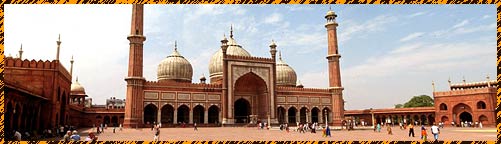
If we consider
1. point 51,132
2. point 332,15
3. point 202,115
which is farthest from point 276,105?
point 51,132

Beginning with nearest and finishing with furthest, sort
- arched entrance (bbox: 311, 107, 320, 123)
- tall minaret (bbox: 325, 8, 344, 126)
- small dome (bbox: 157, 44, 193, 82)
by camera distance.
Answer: small dome (bbox: 157, 44, 193, 82)
tall minaret (bbox: 325, 8, 344, 126)
arched entrance (bbox: 311, 107, 320, 123)

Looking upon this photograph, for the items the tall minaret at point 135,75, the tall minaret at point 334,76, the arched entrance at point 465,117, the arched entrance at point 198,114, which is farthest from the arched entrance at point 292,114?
the arched entrance at point 465,117

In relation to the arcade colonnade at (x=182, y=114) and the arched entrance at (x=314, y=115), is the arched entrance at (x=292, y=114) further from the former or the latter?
the arcade colonnade at (x=182, y=114)

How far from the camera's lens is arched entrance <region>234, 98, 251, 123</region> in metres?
35.2

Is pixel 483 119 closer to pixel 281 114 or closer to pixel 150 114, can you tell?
pixel 281 114

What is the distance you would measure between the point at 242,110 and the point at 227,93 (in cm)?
486

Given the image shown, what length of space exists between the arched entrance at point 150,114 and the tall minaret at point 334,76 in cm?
1680

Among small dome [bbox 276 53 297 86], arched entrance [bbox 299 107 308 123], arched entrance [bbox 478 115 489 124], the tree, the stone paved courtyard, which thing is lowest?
the stone paved courtyard

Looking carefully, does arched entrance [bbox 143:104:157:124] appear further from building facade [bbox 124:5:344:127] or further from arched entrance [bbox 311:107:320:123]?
arched entrance [bbox 311:107:320:123]

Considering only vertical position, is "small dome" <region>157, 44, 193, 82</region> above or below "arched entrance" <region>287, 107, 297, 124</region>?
above

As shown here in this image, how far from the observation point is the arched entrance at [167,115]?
104ft

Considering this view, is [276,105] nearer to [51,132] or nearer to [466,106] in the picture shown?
[466,106]

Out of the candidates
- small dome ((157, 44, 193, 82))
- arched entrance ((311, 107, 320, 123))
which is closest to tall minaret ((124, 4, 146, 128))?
small dome ((157, 44, 193, 82))

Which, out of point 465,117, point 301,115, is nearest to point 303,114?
point 301,115
